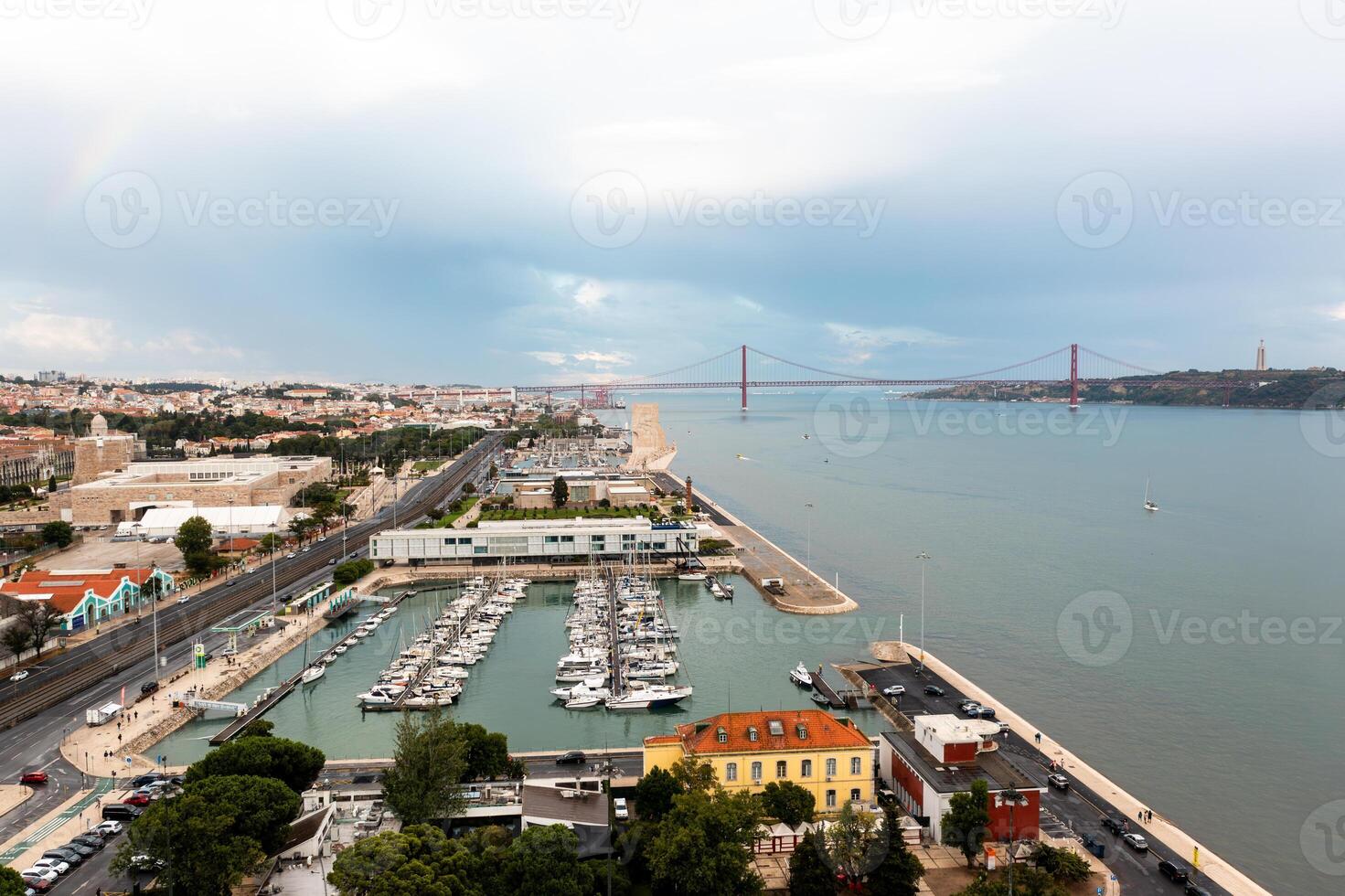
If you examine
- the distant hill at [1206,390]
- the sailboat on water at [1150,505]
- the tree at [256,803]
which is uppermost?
the distant hill at [1206,390]

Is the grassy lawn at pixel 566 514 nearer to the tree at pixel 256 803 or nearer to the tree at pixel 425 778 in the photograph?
the tree at pixel 425 778

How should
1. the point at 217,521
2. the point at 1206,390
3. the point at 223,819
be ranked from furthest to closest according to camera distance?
the point at 1206,390 → the point at 217,521 → the point at 223,819

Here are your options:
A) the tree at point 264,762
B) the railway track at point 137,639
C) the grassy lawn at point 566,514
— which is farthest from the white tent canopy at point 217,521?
the tree at point 264,762

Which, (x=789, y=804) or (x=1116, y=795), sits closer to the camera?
(x=789, y=804)

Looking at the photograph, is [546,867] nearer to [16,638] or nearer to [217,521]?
[16,638]

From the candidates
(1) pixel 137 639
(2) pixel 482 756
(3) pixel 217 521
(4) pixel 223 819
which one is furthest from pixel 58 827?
(3) pixel 217 521

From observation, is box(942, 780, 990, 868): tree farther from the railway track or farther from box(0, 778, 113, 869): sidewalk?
the railway track

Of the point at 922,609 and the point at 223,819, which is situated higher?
the point at 223,819

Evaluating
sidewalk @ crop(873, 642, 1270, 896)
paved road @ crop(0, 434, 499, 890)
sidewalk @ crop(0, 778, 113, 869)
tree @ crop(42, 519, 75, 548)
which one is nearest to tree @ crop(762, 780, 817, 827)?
sidewalk @ crop(873, 642, 1270, 896)
